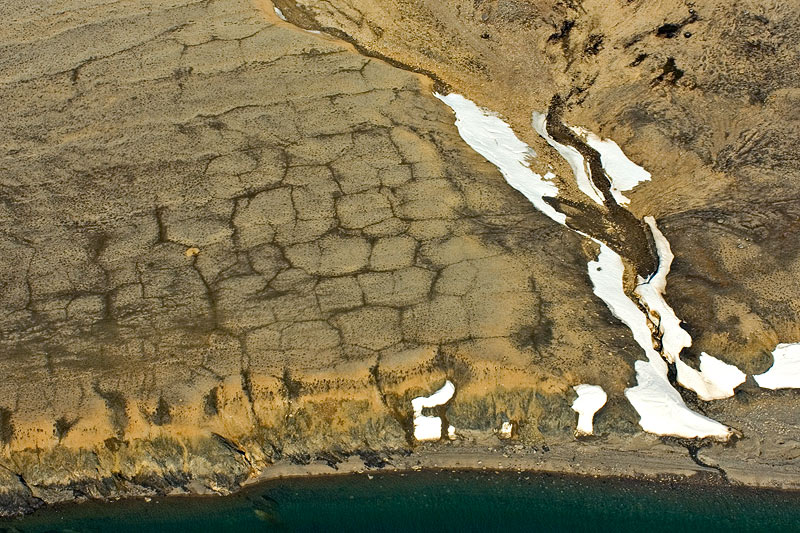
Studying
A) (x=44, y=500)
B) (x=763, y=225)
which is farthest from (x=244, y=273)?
(x=763, y=225)

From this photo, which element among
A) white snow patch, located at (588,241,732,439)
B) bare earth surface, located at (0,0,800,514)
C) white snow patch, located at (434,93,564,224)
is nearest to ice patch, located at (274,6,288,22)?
bare earth surface, located at (0,0,800,514)

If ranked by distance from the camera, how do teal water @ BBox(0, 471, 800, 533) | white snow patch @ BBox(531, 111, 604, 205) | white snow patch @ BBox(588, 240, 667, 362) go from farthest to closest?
white snow patch @ BBox(531, 111, 604, 205), white snow patch @ BBox(588, 240, 667, 362), teal water @ BBox(0, 471, 800, 533)

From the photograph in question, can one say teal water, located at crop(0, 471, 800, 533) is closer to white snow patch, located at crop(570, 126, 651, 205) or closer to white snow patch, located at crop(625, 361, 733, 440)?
white snow patch, located at crop(625, 361, 733, 440)

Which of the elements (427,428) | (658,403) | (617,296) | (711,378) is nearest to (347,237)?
(427,428)

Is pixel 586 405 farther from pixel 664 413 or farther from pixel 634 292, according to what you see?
pixel 634 292

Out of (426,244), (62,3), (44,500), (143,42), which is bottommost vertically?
(44,500)

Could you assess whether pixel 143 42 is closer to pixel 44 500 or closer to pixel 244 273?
pixel 244 273

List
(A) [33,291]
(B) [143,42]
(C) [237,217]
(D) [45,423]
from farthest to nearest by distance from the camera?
(B) [143,42], (C) [237,217], (A) [33,291], (D) [45,423]
